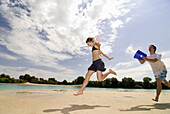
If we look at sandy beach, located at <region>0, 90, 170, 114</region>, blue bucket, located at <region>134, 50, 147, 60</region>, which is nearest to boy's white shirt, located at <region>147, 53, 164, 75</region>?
blue bucket, located at <region>134, 50, 147, 60</region>

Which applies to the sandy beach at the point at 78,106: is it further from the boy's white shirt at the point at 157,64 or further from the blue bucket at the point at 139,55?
the blue bucket at the point at 139,55

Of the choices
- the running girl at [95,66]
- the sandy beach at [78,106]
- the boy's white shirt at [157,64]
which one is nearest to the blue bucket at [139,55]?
the boy's white shirt at [157,64]

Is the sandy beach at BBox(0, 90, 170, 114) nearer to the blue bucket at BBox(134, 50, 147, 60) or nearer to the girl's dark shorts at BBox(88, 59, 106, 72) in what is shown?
the girl's dark shorts at BBox(88, 59, 106, 72)

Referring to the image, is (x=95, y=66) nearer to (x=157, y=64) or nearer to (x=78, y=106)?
(x=78, y=106)

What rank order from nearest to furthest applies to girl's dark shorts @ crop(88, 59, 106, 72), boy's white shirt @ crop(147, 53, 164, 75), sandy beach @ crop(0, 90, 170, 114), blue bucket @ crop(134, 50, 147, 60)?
sandy beach @ crop(0, 90, 170, 114) < girl's dark shorts @ crop(88, 59, 106, 72) < boy's white shirt @ crop(147, 53, 164, 75) < blue bucket @ crop(134, 50, 147, 60)

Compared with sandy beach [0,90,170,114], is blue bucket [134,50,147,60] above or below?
above

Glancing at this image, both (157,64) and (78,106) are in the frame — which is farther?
(157,64)

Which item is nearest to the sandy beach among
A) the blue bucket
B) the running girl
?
the running girl

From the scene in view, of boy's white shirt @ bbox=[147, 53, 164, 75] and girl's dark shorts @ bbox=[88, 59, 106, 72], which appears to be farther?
boy's white shirt @ bbox=[147, 53, 164, 75]

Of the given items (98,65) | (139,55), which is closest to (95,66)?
(98,65)

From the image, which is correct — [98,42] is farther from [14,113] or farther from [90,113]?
[14,113]

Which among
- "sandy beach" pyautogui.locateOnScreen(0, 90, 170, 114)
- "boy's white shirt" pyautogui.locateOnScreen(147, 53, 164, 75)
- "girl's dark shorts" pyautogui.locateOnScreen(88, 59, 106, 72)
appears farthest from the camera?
"boy's white shirt" pyautogui.locateOnScreen(147, 53, 164, 75)

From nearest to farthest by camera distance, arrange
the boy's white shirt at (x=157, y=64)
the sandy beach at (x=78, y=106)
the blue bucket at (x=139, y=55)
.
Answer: the sandy beach at (x=78, y=106) → the boy's white shirt at (x=157, y=64) → the blue bucket at (x=139, y=55)

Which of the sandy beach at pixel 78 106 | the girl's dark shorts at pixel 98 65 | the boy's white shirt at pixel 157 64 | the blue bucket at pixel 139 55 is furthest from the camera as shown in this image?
the blue bucket at pixel 139 55
